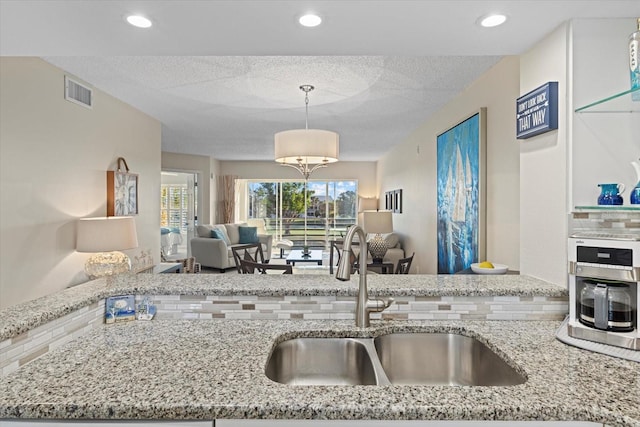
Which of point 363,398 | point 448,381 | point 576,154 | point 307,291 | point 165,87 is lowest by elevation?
point 448,381

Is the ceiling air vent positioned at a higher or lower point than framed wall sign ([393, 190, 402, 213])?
higher

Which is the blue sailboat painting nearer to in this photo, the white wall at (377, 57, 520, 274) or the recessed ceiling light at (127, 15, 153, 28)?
the white wall at (377, 57, 520, 274)

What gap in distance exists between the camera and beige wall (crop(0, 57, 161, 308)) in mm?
2580

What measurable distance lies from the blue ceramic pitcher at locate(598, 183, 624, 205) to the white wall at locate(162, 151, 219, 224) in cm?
769

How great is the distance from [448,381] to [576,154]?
0.99m

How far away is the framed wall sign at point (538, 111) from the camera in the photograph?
4.91 feet

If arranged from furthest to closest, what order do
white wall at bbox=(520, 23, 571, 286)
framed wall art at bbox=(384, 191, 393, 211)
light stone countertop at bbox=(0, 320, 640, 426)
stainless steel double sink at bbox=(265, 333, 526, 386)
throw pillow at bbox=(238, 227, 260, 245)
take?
throw pillow at bbox=(238, 227, 260, 245), framed wall art at bbox=(384, 191, 393, 211), white wall at bbox=(520, 23, 571, 286), stainless steel double sink at bbox=(265, 333, 526, 386), light stone countertop at bbox=(0, 320, 640, 426)

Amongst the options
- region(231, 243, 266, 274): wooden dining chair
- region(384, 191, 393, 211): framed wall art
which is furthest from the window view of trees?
region(231, 243, 266, 274): wooden dining chair

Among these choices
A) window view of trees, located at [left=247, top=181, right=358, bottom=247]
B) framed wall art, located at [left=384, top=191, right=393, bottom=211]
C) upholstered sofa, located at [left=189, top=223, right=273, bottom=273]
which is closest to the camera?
upholstered sofa, located at [left=189, top=223, right=273, bottom=273]

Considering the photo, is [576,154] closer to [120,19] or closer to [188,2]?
[188,2]

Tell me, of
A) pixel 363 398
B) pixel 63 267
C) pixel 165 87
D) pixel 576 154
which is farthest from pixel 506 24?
pixel 63 267

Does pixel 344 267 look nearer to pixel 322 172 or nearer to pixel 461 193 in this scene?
pixel 461 193

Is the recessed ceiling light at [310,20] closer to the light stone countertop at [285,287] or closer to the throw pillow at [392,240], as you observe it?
the light stone countertop at [285,287]

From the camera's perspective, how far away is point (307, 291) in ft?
4.72
